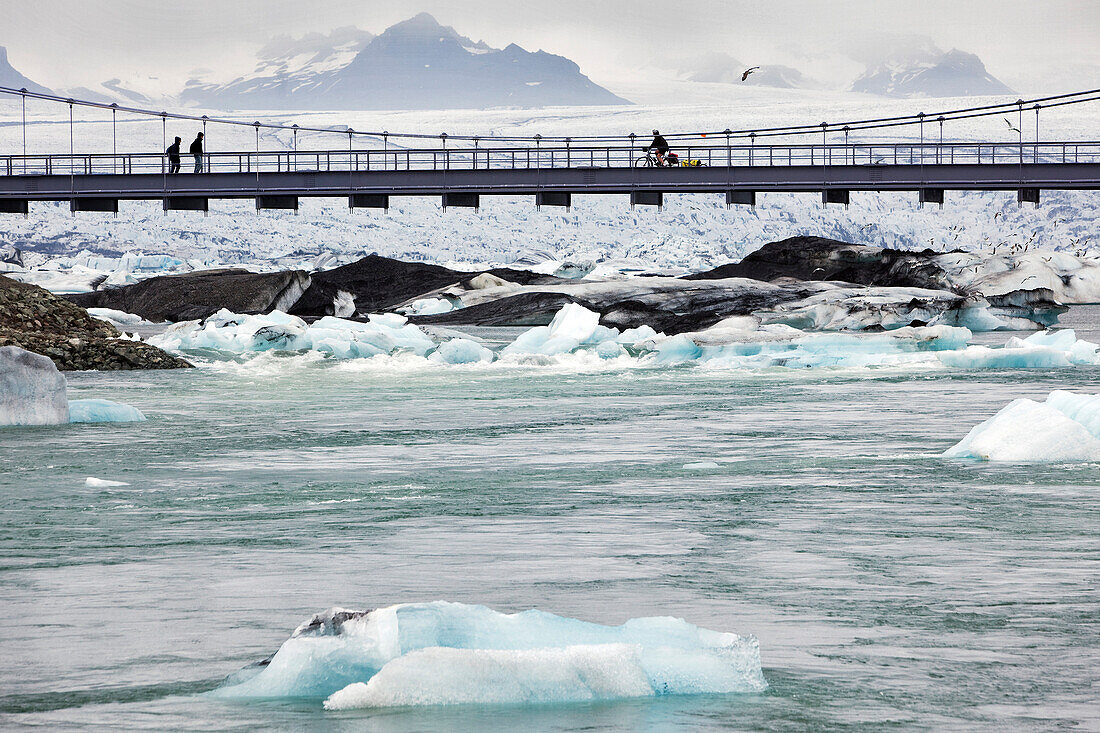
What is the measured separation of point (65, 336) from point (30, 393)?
27.2ft

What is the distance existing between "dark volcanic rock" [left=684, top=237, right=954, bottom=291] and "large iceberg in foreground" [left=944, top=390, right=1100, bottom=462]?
29.7 m

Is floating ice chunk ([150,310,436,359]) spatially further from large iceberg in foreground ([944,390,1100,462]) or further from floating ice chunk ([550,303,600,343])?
large iceberg in foreground ([944,390,1100,462])

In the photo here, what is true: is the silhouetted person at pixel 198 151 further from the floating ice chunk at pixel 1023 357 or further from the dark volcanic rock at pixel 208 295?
the floating ice chunk at pixel 1023 357

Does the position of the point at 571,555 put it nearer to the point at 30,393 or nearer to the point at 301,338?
the point at 30,393

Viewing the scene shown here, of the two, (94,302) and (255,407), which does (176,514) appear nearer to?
(255,407)

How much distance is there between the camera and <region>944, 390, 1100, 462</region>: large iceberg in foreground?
9875 millimetres

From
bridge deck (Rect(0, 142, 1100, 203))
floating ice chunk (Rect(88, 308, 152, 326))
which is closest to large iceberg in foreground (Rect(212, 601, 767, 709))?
floating ice chunk (Rect(88, 308, 152, 326))

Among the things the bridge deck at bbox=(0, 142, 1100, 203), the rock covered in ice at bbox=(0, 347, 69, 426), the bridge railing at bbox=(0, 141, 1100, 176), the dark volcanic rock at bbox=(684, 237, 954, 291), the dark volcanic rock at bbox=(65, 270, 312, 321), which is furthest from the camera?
the bridge deck at bbox=(0, 142, 1100, 203)

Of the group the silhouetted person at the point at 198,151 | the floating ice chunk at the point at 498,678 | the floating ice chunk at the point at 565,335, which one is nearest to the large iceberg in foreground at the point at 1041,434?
the floating ice chunk at the point at 498,678

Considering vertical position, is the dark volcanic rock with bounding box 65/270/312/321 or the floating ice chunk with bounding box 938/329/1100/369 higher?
the dark volcanic rock with bounding box 65/270/312/321

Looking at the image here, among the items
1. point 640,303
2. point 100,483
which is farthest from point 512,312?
Result: point 100,483

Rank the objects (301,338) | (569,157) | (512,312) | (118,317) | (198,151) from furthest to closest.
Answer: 1. (569,157)
2. (198,151)
3. (512,312)
4. (118,317)
5. (301,338)

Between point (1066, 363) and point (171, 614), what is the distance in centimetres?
1728

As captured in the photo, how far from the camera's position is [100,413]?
44.2 ft
